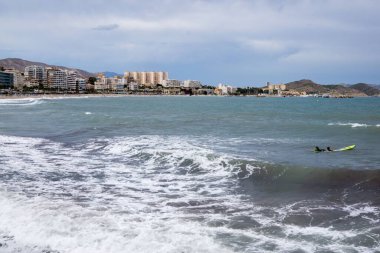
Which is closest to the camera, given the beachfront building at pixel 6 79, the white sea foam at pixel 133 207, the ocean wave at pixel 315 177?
the white sea foam at pixel 133 207

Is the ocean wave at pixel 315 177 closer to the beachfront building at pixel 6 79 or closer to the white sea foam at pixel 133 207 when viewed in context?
the white sea foam at pixel 133 207

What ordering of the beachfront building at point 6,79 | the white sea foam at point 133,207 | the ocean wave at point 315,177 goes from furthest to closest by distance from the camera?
the beachfront building at point 6,79 → the ocean wave at point 315,177 → the white sea foam at point 133,207

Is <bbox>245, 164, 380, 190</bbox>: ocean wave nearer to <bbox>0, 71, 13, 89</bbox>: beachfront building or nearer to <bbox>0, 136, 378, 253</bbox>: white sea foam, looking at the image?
<bbox>0, 136, 378, 253</bbox>: white sea foam

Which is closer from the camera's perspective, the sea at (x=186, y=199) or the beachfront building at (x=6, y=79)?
the sea at (x=186, y=199)

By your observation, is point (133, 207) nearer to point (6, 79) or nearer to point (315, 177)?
point (315, 177)

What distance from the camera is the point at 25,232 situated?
8750 mm

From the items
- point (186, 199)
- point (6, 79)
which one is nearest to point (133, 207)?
point (186, 199)

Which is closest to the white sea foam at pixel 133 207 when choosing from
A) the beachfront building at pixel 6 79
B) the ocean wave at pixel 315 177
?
the ocean wave at pixel 315 177

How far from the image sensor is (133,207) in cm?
1086

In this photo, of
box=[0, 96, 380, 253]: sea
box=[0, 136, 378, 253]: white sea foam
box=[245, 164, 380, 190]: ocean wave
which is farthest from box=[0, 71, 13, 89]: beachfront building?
box=[245, 164, 380, 190]: ocean wave

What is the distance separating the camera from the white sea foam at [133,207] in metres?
8.29

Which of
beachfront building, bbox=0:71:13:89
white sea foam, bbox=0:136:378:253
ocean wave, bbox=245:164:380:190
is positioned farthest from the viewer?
beachfront building, bbox=0:71:13:89

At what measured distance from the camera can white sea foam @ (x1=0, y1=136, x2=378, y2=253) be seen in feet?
27.2

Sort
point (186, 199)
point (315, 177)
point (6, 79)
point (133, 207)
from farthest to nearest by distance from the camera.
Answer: point (6, 79)
point (315, 177)
point (186, 199)
point (133, 207)
